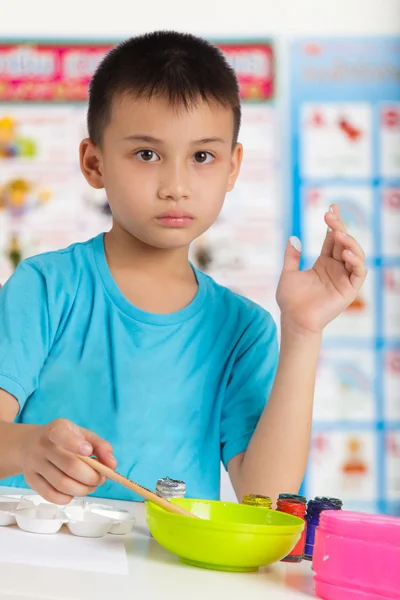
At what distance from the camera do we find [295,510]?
0.77 metres

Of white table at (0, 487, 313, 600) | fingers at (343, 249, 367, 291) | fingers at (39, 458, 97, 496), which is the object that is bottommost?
white table at (0, 487, 313, 600)

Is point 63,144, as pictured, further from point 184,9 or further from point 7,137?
point 184,9

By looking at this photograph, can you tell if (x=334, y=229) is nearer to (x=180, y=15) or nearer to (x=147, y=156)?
(x=147, y=156)

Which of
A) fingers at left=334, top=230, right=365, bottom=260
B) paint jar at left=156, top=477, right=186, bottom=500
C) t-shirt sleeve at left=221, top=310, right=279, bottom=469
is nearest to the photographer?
paint jar at left=156, top=477, right=186, bottom=500

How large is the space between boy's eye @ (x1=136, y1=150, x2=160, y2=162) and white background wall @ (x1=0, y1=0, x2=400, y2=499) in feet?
6.17

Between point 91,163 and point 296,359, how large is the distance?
0.44 meters

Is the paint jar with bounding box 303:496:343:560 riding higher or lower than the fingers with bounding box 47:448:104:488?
lower

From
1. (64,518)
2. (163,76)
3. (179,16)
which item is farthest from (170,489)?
(179,16)

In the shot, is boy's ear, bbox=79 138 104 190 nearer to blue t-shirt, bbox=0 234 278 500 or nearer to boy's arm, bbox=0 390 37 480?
blue t-shirt, bbox=0 234 278 500

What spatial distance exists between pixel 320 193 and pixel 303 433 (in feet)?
6.32

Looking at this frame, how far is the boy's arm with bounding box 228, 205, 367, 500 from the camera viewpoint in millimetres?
1066

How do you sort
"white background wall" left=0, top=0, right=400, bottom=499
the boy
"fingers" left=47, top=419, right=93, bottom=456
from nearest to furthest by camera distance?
"fingers" left=47, top=419, right=93, bottom=456, the boy, "white background wall" left=0, top=0, right=400, bottom=499

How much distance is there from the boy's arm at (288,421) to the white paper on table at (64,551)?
38 centimetres

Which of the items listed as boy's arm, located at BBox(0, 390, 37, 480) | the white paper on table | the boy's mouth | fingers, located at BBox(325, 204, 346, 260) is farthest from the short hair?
the white paper on table
